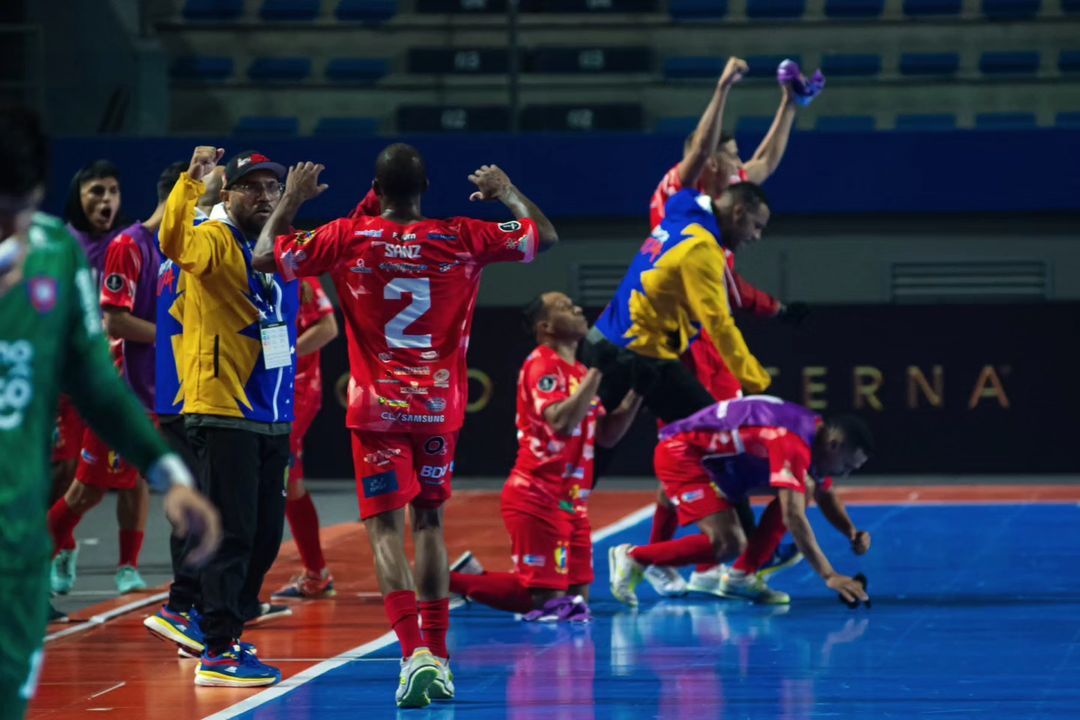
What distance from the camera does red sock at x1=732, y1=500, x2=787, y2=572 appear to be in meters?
8.73

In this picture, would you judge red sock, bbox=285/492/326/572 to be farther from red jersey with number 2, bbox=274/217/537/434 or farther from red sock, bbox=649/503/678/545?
red jersey with number 2, bbox=274/217/537/434

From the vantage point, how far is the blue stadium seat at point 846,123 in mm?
18938

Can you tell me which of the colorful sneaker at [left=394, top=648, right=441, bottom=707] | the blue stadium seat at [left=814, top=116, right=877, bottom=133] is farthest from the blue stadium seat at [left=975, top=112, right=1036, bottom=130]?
the colorful sneaker at [left=394, top=648, right=441, bottom=707]

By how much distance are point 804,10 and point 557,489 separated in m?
13.1

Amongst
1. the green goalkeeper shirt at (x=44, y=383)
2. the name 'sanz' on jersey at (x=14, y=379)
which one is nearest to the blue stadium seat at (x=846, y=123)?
the green goalkeeper shirt at (x=44, y=383)

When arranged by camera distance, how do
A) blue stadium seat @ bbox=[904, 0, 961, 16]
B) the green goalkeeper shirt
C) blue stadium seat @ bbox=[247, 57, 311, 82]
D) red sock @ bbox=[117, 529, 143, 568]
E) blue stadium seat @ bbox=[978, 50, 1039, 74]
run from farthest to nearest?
blue stadium seat @ bbox=[247, 57, 311, 82]
blue stadium seat @ bbox=[904, 0, 961, 16]
blue stadium seat @ bbox=[978, 50, 1039, 74]
red sock @ bbox=[117, 529, 143, 568]
the green goalkeeper shirt

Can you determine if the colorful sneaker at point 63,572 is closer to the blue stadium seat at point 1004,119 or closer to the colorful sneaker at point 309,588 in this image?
the colorful sneaker at point 309,588

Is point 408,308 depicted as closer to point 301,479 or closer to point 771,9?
point 301,479

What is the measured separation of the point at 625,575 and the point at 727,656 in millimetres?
1528

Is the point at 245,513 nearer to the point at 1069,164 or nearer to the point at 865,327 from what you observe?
the point at 865,327

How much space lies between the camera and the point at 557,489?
27.2ft

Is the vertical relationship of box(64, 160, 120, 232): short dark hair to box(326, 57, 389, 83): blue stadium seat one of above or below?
below

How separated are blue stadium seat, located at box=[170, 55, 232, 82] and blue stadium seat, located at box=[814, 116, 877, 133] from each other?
267 inches

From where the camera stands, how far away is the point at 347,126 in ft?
65.1
